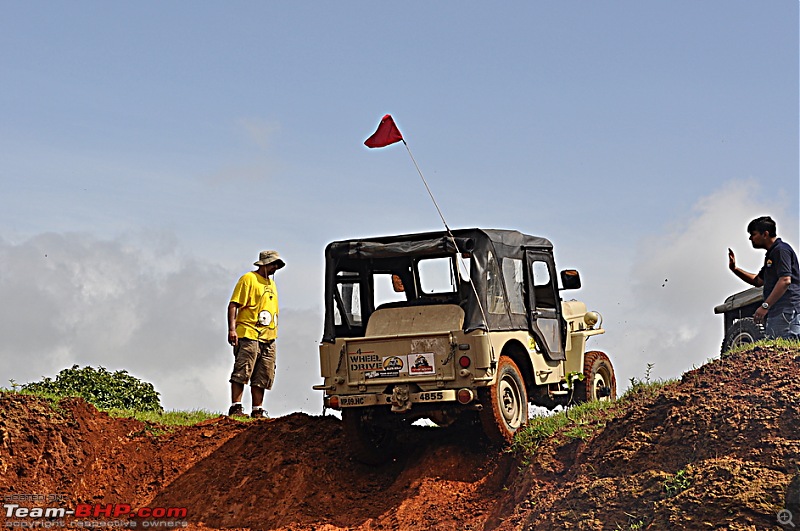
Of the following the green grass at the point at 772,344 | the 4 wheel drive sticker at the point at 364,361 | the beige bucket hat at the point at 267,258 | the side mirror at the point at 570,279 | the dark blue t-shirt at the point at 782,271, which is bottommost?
the green grass at the point at 772,344

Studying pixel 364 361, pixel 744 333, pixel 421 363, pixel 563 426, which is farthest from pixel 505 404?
pixel 744 333

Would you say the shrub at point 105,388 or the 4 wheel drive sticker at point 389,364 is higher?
the shrub at point 105,388

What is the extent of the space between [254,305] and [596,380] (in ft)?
16.5

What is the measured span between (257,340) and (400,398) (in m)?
3.91

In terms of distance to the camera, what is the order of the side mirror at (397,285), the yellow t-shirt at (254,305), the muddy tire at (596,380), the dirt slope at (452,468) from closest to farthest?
the dirt slope at (452,468) → the side mirror at (397,285) → the muddy tire at (596,380) → the yellow t-shirt at (254,305)

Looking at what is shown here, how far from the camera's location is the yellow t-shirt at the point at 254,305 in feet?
45.5

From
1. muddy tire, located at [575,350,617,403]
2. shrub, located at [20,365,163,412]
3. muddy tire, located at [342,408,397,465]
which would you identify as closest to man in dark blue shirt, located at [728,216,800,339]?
muddy tire, located at [575,350,617,403]

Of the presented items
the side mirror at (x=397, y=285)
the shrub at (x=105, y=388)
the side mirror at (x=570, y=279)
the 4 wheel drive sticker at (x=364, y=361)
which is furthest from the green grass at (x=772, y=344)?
the shrub at (x=105, y=388)

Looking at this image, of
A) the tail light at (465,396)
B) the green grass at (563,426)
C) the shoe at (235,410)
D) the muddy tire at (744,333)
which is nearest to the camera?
the tail light at (465,396)

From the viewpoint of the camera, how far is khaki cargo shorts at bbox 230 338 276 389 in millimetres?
13914

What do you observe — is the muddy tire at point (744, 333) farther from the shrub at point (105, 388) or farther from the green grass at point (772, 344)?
the shrub at point (105, 388)

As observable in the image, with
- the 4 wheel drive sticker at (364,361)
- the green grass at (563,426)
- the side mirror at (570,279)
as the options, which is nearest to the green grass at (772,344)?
the green grass at (563,426)

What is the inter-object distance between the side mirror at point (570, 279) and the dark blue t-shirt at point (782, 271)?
2396 millimetres

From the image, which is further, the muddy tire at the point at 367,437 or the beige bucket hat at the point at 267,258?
the beige bucket hat at the point at 267,258
